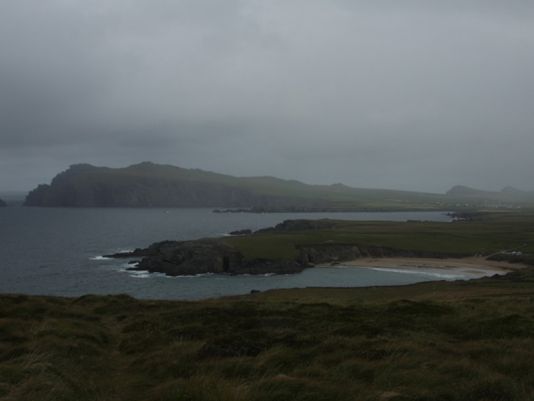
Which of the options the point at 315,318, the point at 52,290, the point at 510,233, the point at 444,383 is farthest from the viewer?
the point at 510,233

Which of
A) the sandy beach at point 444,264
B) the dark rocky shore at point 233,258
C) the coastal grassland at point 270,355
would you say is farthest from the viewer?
the dark rocky shore at point 233,258

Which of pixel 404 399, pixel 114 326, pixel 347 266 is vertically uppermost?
pixel 404 399

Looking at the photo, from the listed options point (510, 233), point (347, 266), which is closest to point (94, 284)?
point (347, 266)

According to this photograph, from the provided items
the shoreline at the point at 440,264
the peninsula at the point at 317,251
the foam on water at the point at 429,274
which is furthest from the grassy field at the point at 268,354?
Result: the peninsula at the point at 317,251

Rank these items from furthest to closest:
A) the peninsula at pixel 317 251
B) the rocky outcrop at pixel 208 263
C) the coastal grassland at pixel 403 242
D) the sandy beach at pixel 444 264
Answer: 1. the coastal grassland at pixel 403 242
2. the peninsula at pixel 317 251
3. the rocky outcrop at pixel 208 263
4. the sandy beach at pixel 444 264

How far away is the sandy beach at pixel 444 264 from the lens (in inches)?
3602

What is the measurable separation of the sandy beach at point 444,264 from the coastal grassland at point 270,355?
7372cm

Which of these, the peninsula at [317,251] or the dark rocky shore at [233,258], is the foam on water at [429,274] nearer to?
the peninsula at [317,251]

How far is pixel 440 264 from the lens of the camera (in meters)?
102

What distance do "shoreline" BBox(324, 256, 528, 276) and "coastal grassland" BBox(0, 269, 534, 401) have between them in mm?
74545

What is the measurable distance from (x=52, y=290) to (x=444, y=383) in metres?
79.4

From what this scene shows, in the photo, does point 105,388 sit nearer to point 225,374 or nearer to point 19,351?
point 225,374

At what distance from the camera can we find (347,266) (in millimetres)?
101562

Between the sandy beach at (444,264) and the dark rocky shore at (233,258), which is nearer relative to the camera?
the sandy beach at (444,264)
